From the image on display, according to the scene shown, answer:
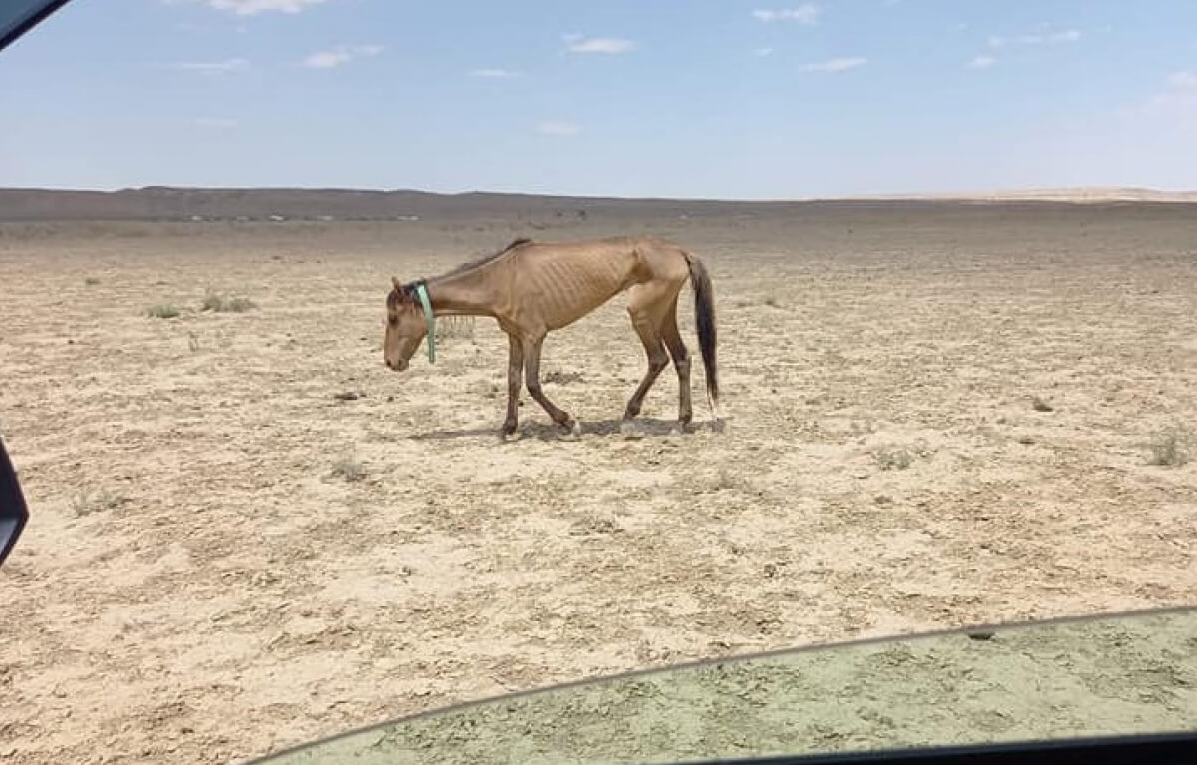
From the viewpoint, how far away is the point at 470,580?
209 inches

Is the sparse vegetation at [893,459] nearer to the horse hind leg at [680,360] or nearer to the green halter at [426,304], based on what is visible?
the horse hind leg at [680,360]

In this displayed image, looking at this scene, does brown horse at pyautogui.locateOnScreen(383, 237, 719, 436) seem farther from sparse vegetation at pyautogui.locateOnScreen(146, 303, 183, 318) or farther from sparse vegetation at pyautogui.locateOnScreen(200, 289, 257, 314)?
sparse vegetation at pyautogui.locateOnScreen(200, 289, 257, 314)

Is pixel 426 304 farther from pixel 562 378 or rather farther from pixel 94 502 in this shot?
pixel 562 378

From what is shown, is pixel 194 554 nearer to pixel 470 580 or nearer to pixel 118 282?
pixel 470 580

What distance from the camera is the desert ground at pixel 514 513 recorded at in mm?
4348

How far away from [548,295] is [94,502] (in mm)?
3518

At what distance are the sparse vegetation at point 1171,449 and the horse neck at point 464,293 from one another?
4.83 m

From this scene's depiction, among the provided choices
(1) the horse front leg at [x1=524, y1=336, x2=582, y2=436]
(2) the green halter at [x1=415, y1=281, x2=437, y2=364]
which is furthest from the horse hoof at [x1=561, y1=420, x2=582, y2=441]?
(2) the green halter at [x1=415, y1=281, x2=437, y2=364]

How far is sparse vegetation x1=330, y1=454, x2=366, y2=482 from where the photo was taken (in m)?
7.18

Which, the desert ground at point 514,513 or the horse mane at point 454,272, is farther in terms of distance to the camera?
Answer: the horse mane at point 454,272

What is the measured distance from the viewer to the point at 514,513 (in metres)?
6.39

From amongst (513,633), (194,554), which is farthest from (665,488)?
(194,554)

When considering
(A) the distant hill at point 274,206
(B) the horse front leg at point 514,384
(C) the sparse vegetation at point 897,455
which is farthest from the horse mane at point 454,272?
(A) the distant hill at point 274,206

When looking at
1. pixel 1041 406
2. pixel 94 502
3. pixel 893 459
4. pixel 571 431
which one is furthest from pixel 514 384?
pixel 1041 406
